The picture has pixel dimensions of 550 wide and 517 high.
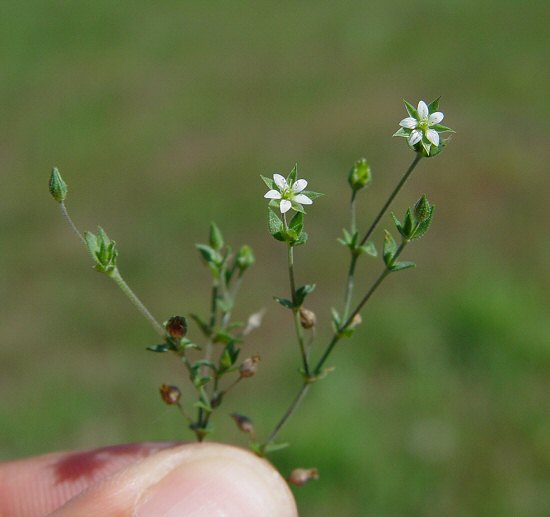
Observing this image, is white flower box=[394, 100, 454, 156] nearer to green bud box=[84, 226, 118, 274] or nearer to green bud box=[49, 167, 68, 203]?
green bud box=[84, 226, 118, 274]

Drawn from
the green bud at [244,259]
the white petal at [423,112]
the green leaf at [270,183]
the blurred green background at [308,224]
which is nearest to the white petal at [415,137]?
the white petal at [423,112]

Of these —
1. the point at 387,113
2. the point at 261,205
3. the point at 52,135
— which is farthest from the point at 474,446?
the point at 52,135

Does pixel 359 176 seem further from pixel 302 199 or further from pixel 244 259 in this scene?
pixel 244 259

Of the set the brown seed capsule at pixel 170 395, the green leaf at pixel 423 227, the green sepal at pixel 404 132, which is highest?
the green sepal at pixel 404 132

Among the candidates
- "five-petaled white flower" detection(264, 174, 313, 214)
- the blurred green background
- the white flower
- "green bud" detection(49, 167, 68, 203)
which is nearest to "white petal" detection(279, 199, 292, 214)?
"five-petaled white flower" detection(264, 174, 313, 214)

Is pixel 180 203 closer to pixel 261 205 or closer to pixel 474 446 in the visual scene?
pixel 261 205

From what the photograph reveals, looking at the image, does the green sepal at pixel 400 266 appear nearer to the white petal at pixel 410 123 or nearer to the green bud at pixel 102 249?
the white petal at pixel 410 123

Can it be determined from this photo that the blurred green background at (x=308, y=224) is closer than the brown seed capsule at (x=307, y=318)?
No
